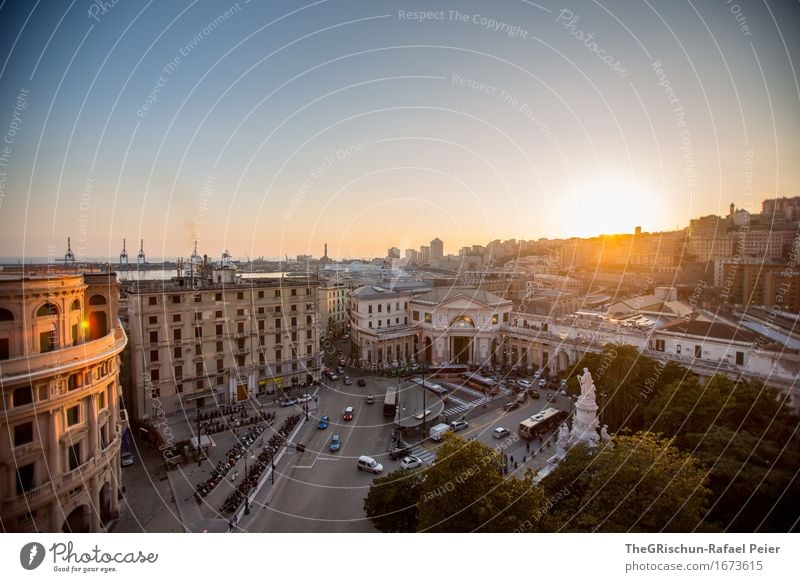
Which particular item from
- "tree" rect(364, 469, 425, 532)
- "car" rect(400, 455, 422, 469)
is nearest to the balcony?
"tree" rect(364, 469, 425, 532)

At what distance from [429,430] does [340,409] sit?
16.5 feet

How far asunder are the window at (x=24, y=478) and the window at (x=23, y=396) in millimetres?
1266

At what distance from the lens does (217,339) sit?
20906 mm

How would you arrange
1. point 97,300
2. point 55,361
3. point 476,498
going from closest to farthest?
point 476,498, point 55,361, point 97,300

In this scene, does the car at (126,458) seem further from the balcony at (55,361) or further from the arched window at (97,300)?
the balcony at (55,361)

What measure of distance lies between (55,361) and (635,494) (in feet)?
39.2

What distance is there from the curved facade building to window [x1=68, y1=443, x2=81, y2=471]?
2 centimetres

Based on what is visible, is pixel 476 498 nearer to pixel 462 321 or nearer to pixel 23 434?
pixel 23 434

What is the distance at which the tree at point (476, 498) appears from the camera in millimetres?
7977

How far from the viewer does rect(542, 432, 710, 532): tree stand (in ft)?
24.9

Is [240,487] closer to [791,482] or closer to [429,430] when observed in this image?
[429,430]

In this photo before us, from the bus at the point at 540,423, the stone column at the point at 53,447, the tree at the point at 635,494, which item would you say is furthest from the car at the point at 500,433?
the stone column at the point at 53,447

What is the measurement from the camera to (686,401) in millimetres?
12758

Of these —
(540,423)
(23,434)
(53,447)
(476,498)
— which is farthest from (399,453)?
(23,434)
